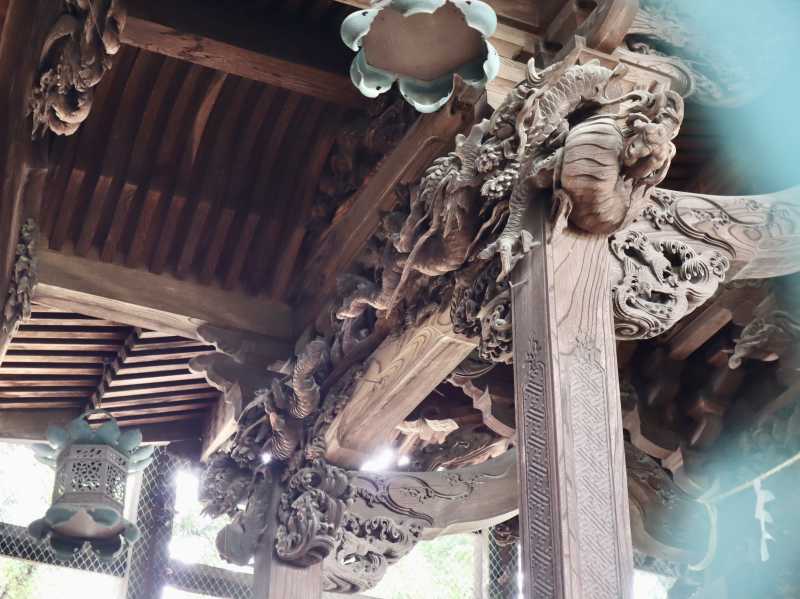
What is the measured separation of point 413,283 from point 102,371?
107 inches

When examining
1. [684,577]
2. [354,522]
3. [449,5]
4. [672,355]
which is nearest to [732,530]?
[684,577]

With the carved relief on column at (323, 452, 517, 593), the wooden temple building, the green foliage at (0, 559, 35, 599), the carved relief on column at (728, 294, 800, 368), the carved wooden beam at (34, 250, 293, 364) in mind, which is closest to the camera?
the wooden temple building

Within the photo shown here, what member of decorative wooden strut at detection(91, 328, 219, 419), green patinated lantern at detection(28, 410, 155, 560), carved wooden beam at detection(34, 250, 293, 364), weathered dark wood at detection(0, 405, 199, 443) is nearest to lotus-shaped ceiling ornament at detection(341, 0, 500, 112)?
carved wooden beam at detection(34, 250, 293, 364)

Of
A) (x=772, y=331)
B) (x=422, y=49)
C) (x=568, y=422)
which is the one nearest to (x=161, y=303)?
(x=422, y=49)

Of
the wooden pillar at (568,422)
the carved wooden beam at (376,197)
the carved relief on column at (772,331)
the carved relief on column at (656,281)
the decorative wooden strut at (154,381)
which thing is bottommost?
the wooden pillar at (568,422)

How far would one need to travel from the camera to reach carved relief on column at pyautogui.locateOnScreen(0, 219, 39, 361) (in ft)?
18.1

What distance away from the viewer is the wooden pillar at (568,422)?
12.2 ft

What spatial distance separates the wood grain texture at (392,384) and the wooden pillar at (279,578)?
0.43 meters

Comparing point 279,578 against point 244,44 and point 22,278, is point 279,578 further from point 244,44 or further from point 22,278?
point 244,44

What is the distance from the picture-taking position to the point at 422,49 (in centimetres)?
436

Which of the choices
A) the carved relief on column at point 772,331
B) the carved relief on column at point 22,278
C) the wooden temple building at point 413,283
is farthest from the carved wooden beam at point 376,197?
the carved relief on column at point 772,331

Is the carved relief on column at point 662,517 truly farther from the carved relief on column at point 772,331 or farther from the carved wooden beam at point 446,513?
the carved relief on column at point 772,331

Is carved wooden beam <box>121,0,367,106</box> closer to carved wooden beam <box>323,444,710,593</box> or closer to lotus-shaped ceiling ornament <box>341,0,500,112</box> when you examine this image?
lotus-shaped ceiling ornament <box>341,0,500,112</box>

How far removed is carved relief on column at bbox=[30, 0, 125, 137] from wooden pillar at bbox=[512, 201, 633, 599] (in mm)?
1658
